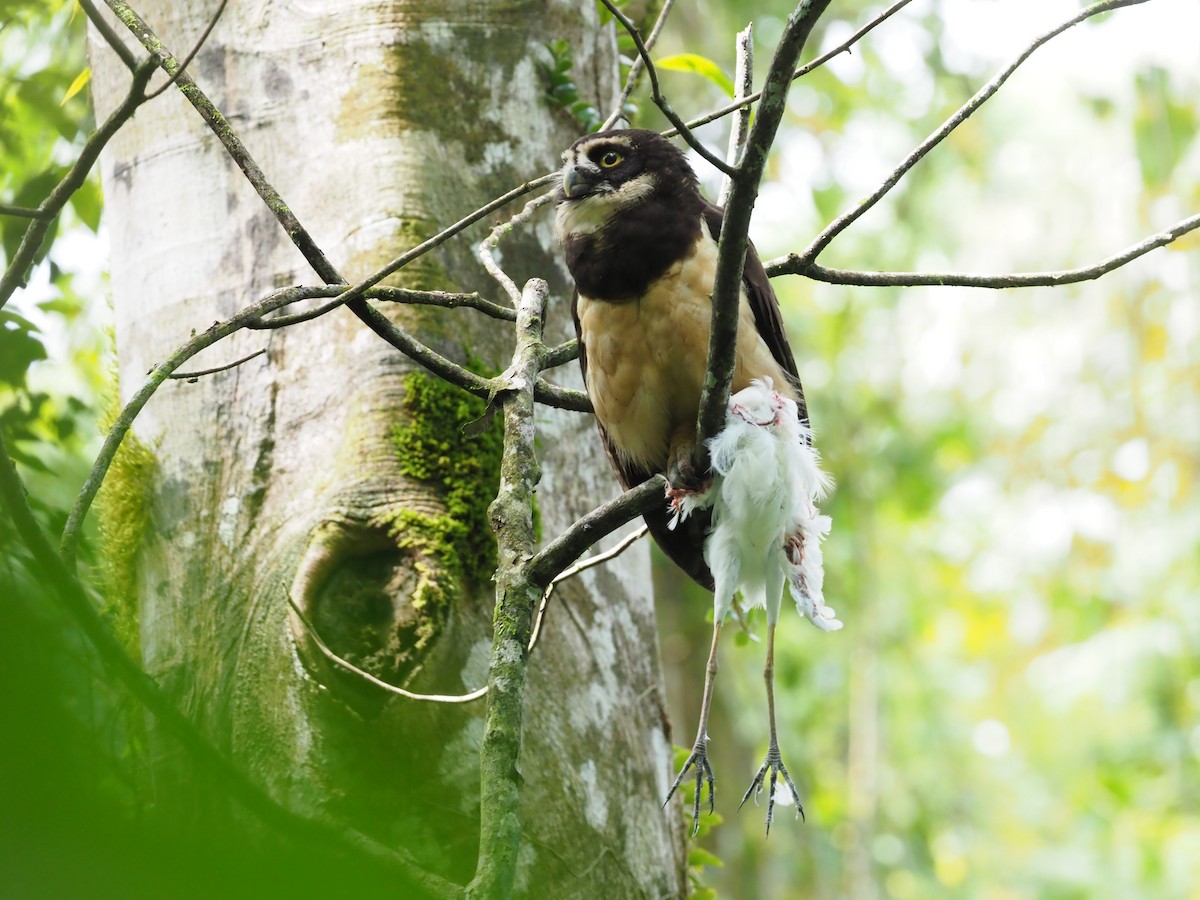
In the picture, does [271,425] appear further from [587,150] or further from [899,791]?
[899,791]

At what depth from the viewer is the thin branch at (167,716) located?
4.00ft

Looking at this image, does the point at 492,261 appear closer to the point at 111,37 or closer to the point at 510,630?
the point at 111,37

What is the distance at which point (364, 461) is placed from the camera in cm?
308

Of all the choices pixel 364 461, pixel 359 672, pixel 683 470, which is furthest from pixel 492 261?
pixel 359 672

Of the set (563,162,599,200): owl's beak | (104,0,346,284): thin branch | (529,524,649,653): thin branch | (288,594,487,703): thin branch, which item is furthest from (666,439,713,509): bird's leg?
(104,0,346,284): thin branch

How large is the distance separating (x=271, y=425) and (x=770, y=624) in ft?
5.31

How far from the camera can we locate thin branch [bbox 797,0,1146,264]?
109 inches

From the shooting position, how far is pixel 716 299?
2.29 m

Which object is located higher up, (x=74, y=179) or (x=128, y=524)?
(x=74, y=179)

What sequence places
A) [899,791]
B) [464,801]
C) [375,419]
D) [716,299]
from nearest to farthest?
[716,299] < [464,801] < [375,419] < [899,791]

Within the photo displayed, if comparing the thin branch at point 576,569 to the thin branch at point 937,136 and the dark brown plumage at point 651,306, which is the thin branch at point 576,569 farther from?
the thin branch at point 937,136

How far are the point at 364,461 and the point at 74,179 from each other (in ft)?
3.32

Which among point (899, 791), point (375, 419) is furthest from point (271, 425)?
point (899, 791)

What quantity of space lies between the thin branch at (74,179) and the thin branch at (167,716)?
0.70 m
